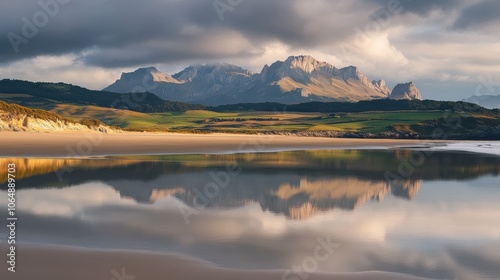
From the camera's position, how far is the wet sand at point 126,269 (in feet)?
32.6

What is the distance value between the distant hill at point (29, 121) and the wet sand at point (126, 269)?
7294cm

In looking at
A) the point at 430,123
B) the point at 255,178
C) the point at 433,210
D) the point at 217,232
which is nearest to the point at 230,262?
the point at 217,232

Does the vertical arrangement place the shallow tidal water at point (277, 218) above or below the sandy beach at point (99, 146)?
above

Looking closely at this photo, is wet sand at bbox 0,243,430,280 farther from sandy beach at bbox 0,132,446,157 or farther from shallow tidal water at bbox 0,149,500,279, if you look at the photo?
sandy beach at bbox 0,132,446,157

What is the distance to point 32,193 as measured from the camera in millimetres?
20625

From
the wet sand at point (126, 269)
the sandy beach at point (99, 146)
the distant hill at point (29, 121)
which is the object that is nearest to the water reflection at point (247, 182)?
the wet sand at point (126, 269)

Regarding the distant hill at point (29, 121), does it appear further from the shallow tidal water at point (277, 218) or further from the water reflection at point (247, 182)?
the shallow tidal water at point (277, 218)

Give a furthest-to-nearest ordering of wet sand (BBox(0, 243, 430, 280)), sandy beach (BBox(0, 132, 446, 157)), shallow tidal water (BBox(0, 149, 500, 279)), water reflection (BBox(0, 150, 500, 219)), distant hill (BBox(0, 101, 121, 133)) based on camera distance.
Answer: distant hill (BBox(0, 101, 121, 133)) → sandy beach (BBox(0, 132, 446, 157)) → water reflection (BBox(0, 150, 500, 219)) → shallow tidal water (BBox(0, 149, 500, 279)) → wet sand (BBox(0, 243, 430, 280))

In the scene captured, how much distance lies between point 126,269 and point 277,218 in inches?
291

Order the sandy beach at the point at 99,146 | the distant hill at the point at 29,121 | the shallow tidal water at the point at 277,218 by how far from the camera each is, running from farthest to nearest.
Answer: the distant hill at the point at 29,121 < the sandy beach at the point at 99,146 < the shallow tidal water at the point at 277,218

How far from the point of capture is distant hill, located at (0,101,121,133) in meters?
76.1

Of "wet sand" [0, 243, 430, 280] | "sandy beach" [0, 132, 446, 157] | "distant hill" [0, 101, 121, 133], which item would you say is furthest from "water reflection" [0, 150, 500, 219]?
"distant hill" [0, 101, 121, 133]

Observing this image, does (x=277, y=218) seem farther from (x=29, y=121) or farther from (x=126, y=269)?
(x=29, y=121)

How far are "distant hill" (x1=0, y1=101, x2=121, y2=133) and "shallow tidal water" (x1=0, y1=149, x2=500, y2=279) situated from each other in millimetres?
54047
